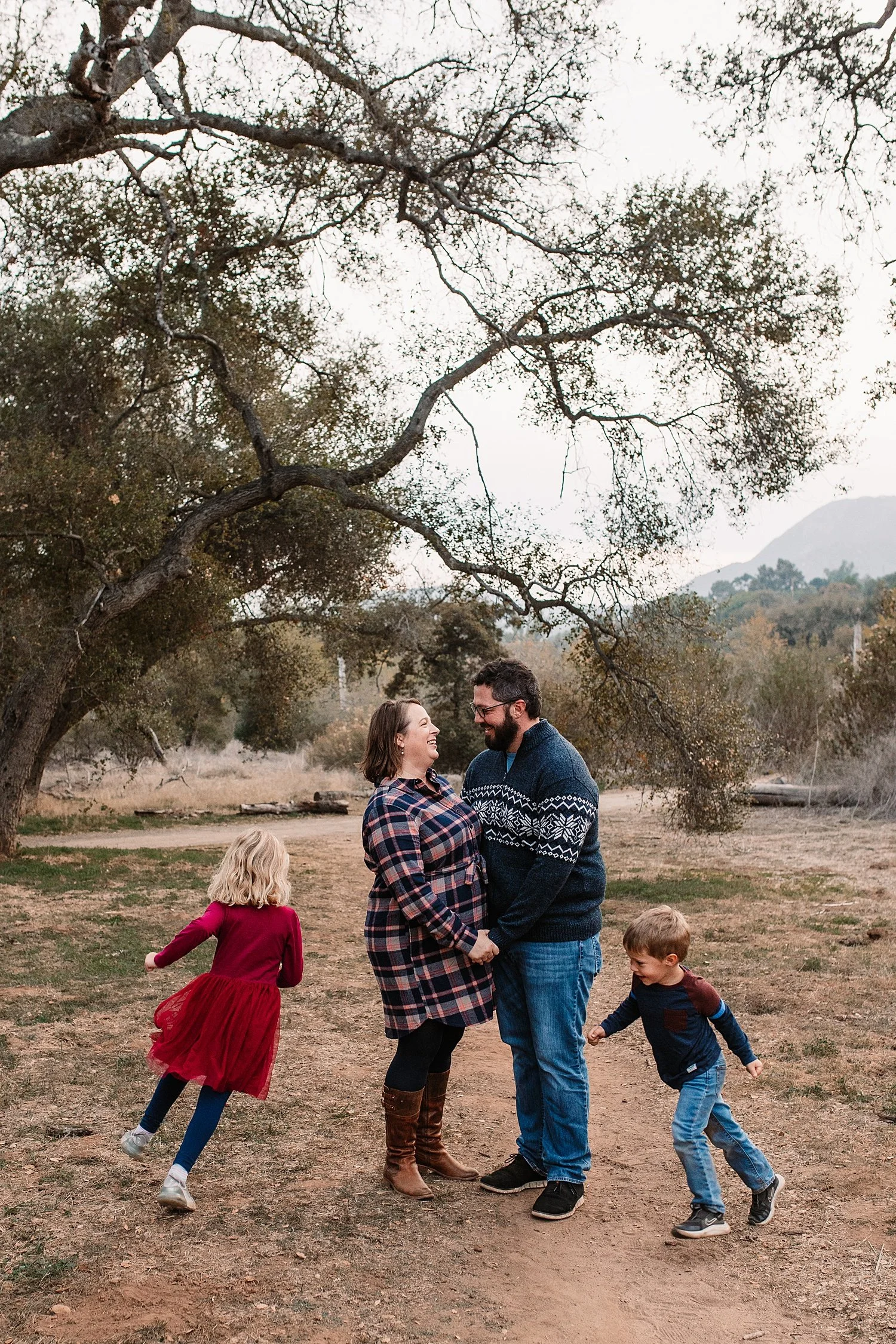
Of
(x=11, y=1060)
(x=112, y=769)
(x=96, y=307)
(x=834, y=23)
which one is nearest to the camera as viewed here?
(x=11, y=1060)

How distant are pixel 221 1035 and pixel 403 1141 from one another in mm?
854

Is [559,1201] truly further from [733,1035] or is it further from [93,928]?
[93,928]

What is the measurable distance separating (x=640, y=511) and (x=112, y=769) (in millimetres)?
22464

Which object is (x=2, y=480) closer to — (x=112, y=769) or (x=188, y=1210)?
(x=188, y=1210)

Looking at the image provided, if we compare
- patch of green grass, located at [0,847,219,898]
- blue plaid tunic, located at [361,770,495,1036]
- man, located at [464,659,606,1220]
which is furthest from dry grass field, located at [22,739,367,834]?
man, located at [464,659,606,1220]

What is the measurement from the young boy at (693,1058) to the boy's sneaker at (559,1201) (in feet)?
1.26

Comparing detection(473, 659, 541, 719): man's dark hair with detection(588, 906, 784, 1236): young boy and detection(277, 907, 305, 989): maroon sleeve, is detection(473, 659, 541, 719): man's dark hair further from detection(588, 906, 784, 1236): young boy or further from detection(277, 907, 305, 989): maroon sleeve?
detection(277, 907, 305, 989): maroon sleeve

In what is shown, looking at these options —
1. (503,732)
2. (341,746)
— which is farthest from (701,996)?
(341,746)

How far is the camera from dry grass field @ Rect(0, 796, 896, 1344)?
3650mm

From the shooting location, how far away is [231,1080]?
441 cm

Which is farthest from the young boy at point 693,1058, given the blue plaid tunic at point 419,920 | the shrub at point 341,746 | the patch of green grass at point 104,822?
the shrub at point 341,746

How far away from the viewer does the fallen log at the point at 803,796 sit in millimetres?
22625

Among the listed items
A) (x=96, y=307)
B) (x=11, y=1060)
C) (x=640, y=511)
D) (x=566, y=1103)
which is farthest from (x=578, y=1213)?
(x=96, y=307)

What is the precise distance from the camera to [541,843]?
4.43 meters
